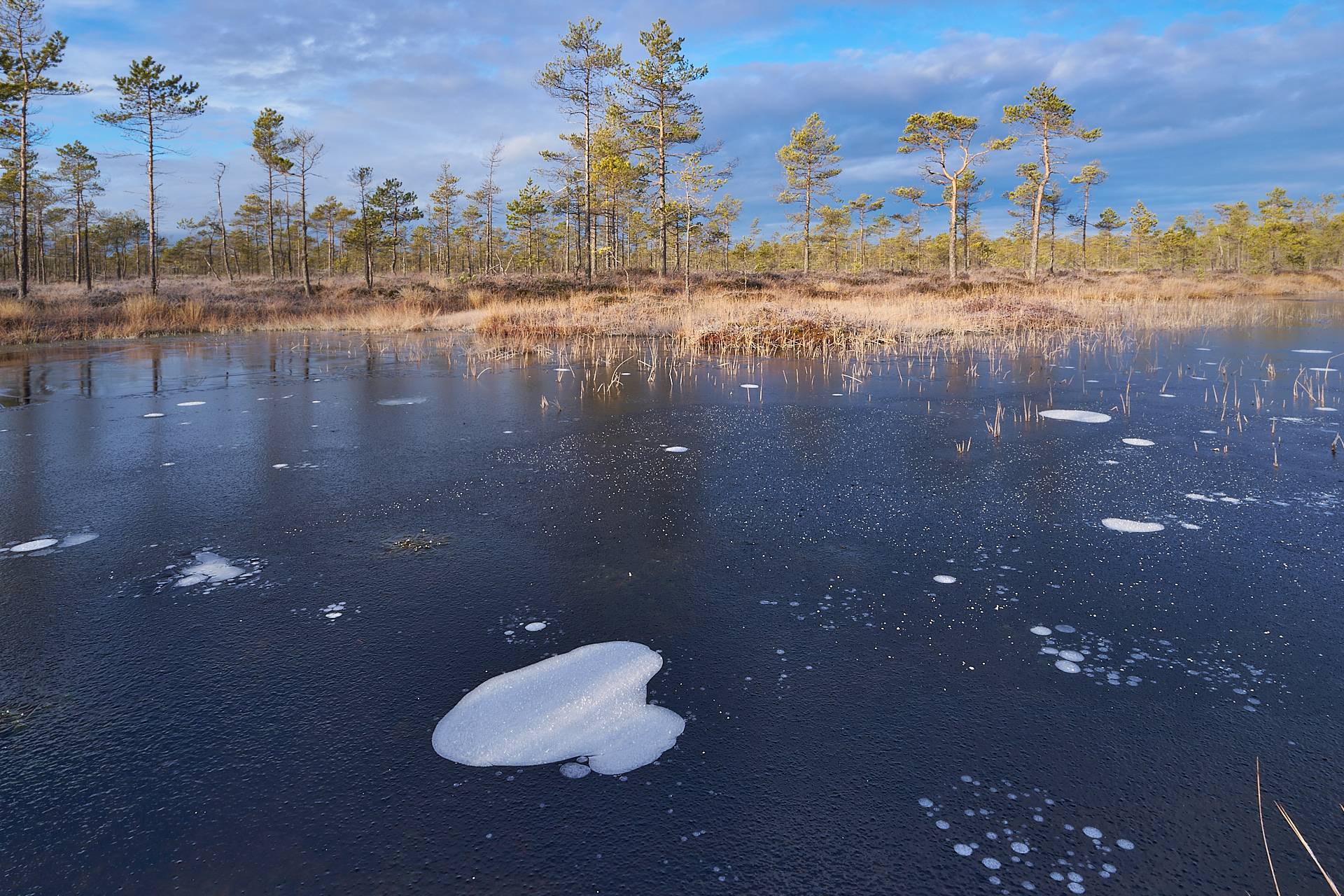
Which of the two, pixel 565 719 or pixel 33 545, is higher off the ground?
pixel 33 545

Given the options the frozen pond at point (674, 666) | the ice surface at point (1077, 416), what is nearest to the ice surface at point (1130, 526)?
the frozen pond at point (674, 666)

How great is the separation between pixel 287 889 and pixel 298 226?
82581 millimetres

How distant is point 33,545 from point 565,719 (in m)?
3.42

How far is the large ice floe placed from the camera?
2055 mm

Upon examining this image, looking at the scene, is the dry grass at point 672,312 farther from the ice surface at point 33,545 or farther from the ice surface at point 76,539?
the ice surface at point 33,545

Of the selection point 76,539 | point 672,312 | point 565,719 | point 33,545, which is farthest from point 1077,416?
point 672,312

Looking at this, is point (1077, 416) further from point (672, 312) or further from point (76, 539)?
point (672, 312)

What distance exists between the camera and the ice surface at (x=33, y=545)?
3.65m

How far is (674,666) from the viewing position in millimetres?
2518

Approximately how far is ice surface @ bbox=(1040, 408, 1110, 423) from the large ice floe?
6.04 meters

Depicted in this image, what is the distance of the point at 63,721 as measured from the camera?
219 cm

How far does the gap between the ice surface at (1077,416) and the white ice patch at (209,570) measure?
6.98 m

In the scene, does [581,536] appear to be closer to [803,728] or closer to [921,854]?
[803,728]

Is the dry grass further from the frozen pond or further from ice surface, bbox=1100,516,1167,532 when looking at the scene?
ice surface, bbox=1100,516,1167,532
